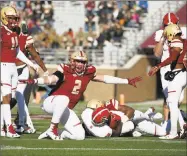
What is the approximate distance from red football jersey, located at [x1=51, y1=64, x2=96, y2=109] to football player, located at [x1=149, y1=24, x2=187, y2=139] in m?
0.88

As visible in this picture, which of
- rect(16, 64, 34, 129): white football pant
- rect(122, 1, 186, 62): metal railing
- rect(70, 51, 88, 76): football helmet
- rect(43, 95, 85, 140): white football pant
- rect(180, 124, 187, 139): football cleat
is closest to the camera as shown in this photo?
rect(43, 95, 85, 140): white football pant

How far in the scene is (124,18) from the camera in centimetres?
2159

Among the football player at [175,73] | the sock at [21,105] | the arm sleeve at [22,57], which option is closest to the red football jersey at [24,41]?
the arm sleeve at [22,57]

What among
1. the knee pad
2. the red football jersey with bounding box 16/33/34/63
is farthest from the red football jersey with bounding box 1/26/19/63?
the red football jersey with bounding box 16/33/34/63

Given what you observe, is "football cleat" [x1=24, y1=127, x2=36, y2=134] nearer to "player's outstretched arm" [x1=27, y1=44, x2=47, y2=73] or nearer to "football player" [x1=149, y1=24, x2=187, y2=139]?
"player's outstretched arm" [x1=27, y1=44, x2=47, y2=73]

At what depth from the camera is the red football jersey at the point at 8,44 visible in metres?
9.80

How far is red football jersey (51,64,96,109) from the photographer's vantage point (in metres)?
9.42

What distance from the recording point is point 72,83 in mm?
9469

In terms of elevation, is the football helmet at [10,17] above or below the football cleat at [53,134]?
above

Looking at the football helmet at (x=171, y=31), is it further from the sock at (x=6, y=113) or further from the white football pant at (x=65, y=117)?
the sock at (x=6, y=113)

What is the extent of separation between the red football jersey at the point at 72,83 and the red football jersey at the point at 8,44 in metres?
0.76

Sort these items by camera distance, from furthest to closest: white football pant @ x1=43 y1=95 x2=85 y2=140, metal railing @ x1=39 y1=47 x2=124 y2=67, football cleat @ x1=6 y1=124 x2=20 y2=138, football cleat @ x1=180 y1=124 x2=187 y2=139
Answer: metal railing @ x1=39 y1=47 x2=124 y2=67 → football cleat @ x1=180 y1=124 x2=187 y2=139 → football cleat @ x1=6 y1=124 x2=20 y2=138 → white football pant @ x1=43 y1=95 x2=85 y2=140

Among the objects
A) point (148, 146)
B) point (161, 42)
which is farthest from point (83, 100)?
point (148, 146)

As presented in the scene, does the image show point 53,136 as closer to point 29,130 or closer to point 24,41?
point 29,130
